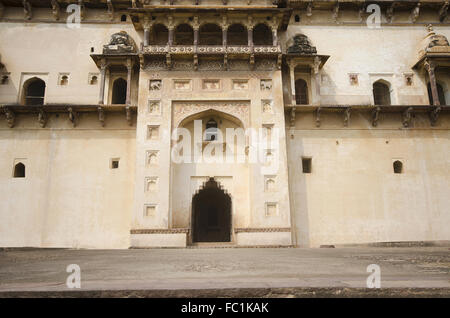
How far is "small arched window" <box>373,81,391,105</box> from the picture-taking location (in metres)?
16.1

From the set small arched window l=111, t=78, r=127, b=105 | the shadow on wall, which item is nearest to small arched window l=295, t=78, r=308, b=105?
the shadow on wall

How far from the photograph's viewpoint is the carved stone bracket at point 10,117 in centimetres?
1442

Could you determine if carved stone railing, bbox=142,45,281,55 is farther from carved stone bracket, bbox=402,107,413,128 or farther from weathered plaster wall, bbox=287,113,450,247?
carved stone bracket, bbox=402,107,413,128

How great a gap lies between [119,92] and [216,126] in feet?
15.8

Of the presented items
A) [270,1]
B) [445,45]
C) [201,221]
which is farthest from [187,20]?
[445,45]

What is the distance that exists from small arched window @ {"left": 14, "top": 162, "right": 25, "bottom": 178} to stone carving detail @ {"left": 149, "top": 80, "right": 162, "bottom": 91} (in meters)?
6.23

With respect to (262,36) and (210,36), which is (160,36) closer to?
(210,36)

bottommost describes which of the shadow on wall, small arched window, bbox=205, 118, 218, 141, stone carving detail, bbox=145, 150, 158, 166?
the shadow on wall

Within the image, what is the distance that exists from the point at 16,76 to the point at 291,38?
12.4 metres

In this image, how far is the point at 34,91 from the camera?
52.0ft

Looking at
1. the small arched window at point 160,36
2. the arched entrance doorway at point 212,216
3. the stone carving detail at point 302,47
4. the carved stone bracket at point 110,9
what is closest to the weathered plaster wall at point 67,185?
the arched entrance doorway at point 212,216
